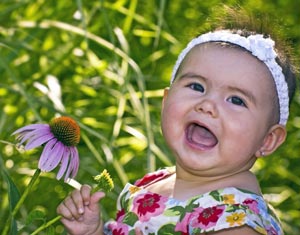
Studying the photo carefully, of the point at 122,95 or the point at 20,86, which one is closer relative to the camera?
the point at 20,86

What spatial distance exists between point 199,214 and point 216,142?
0.51 ft

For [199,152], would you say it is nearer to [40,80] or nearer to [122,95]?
[122,95]

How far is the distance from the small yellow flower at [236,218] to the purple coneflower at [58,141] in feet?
1.09

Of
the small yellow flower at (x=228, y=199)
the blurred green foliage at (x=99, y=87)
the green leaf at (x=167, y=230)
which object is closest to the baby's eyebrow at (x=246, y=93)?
the small yellow flower at (x=228, y=199)

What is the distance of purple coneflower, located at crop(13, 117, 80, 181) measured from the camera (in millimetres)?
2283

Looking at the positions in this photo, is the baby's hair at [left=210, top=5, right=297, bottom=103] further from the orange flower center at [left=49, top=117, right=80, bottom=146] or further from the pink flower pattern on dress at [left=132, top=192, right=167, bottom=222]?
the orange flower center at [left=49, top=117, right=80, bottom=146]

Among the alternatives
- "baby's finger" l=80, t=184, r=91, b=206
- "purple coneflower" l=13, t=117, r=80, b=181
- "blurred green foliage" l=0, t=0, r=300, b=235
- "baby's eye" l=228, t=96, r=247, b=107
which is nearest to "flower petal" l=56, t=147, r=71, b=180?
"purple coneflower" l=13, t=117, r=80, b=181

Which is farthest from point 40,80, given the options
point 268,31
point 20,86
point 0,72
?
point 268,31

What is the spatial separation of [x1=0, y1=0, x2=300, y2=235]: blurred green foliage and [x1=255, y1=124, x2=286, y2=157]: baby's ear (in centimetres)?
77

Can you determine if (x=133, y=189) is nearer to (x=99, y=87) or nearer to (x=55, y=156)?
(x=55, y=156)

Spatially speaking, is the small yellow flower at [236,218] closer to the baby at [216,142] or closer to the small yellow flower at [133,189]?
the baby at [216,142]

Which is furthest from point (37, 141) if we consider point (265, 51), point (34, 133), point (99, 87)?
point (99, 87)

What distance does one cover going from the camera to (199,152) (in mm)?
2414

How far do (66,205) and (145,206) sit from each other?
180mm
